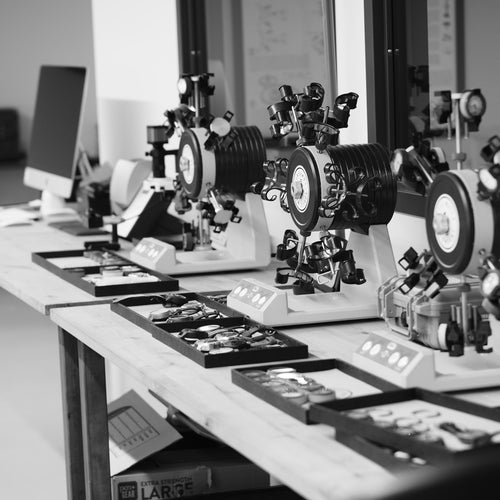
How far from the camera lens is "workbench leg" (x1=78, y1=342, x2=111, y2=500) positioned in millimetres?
2818

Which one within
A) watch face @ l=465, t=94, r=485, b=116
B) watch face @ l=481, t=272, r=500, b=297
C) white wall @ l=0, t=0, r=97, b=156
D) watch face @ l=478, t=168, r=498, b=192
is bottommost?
watch face @ l=481, t=272, r=500, b=297

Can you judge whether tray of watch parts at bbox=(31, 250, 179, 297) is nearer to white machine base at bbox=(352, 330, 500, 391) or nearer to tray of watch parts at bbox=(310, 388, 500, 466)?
white machine base at bbox=(352, 330, 500, 391)

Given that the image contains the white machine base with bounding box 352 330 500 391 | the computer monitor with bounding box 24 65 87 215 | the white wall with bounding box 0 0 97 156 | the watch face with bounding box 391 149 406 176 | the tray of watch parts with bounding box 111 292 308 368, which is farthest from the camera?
the white wall with bounding box 0 0 97 156

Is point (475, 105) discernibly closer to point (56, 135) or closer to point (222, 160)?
point (222, 160)

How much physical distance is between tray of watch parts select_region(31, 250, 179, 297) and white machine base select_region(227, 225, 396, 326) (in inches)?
16.4

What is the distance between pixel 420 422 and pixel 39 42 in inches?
396

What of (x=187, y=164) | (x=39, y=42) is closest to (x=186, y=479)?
(x=187, y=164)

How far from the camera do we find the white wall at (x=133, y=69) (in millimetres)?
4855

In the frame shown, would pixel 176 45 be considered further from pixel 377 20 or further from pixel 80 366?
pixel 80 366

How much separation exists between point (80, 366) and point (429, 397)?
1.31 metres

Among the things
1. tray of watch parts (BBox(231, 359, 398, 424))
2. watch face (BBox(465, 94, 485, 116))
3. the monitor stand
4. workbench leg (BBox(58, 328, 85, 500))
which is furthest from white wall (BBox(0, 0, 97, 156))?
watch face (BBox(465, 94, 485, 116))

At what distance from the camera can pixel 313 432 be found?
66.9 inches

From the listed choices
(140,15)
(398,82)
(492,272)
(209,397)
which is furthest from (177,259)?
(140,15)

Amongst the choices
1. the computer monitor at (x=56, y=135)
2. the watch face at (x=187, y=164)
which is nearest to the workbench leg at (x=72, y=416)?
the watch face at (x=187, y=164)
